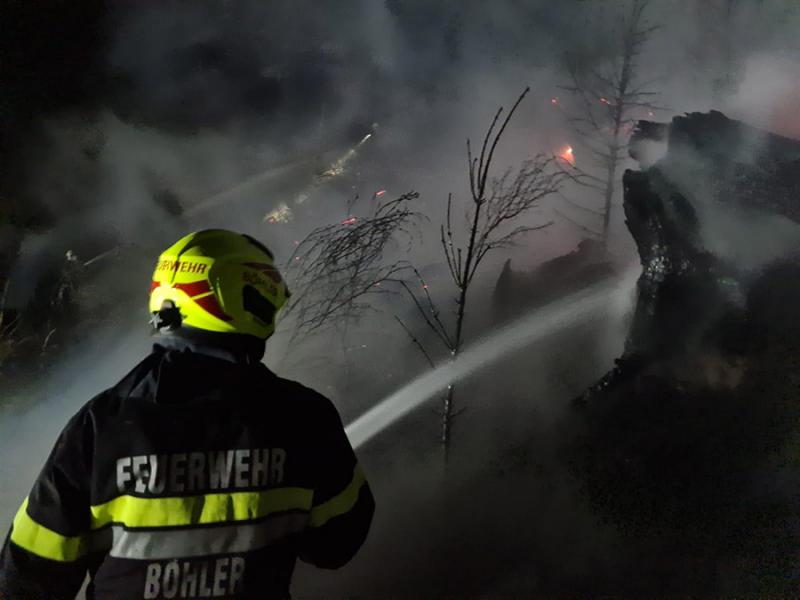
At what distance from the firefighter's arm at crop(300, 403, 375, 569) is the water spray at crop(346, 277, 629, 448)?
482 cm

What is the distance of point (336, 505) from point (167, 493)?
60 centimetres

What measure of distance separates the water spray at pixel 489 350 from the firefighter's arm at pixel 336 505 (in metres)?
4.82

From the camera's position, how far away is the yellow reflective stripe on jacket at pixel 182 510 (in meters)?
1.62

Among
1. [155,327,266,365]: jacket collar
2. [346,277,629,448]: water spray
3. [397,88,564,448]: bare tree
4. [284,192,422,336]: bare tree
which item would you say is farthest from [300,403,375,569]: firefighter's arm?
[284,192,422,336]: bare tree

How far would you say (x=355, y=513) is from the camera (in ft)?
6.70

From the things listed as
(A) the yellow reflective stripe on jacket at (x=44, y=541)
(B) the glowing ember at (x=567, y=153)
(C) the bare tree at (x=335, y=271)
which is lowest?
(A) the yellow reflective stripe on jacket at (x=44, y=541)

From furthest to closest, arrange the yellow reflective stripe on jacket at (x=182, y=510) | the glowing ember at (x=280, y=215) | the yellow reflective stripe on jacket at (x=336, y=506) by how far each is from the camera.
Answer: the glowing ember at (x=280, y=215)
the yellow reflective stripe on jacket at (x=336, y=506)
the yellow reflective stripe on jacket at (x=182, y=510)

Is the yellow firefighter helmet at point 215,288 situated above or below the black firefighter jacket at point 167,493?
above

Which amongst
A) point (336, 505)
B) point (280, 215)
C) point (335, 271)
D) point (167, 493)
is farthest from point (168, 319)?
point (280, 215)

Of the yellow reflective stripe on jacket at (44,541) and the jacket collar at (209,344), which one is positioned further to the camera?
the jacket collar at (209,344)

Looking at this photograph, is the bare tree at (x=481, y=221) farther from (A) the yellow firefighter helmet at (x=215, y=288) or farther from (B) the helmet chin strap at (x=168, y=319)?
(B) the helmet chin strap at (x=168, y=319)

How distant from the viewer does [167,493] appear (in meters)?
1.63

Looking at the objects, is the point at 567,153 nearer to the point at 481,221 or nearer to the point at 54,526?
the point at 481,221

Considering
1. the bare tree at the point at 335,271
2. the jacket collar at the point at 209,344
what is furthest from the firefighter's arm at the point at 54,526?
the bare tree at the point at 335,271
